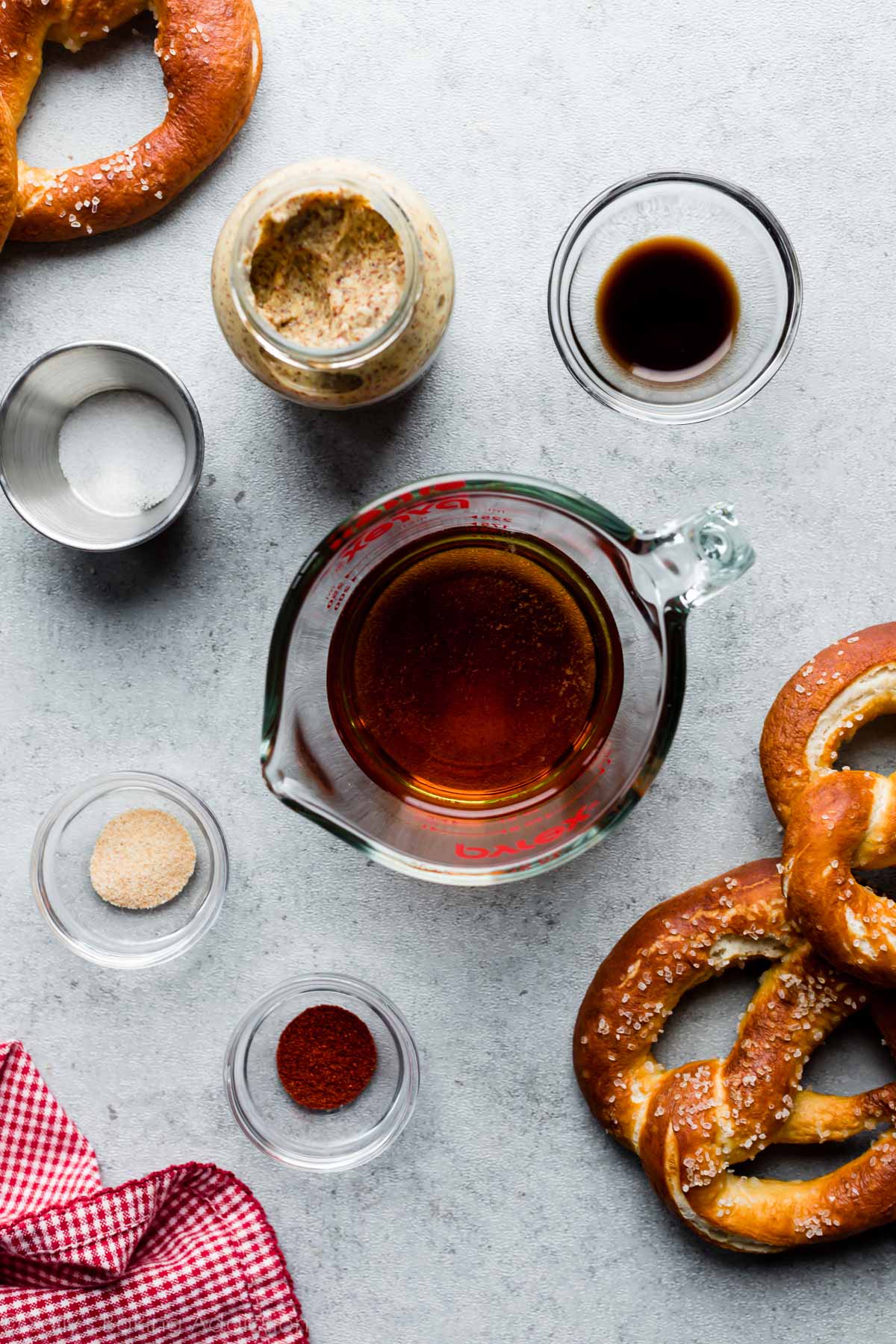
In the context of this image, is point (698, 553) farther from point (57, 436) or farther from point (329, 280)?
point (57, 436)

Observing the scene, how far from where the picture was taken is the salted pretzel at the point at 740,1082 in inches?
60.1

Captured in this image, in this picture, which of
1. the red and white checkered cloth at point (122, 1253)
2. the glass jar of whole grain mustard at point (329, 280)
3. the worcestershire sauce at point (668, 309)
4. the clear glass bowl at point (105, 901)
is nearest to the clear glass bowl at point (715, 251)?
the worcestershire sauce at point (668, 309)

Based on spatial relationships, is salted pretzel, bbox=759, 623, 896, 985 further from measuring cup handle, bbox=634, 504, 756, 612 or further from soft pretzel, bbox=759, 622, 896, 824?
measuring cup handle, bbox=634, 504, 756, 612

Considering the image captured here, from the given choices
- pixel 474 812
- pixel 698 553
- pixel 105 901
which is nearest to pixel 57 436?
pixel 105 901

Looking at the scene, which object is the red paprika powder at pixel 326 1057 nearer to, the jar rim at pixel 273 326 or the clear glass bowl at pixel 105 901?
the clear glass bowl at pixel 105 901

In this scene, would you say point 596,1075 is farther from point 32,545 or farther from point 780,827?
point 32,545

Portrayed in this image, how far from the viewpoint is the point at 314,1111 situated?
1662 millimetres

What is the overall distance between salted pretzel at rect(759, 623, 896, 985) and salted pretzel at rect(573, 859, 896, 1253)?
7 cm

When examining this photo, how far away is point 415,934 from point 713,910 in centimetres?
41

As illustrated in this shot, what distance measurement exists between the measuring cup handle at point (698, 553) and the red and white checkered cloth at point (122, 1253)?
104 cm

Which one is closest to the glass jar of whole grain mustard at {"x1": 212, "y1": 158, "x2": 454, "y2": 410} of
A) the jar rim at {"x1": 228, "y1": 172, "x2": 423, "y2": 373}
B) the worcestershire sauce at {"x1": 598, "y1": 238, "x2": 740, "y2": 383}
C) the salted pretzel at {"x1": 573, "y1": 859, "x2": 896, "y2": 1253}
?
the jar rim at {"x1": 228, "y1": 172, "x2": 423, "y2": 373}

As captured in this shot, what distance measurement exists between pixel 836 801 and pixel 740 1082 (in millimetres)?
401

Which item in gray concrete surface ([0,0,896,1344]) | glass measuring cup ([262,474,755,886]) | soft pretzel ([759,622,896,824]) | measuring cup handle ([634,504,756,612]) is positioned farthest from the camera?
gray concrete surface ([0,0,896,1344])

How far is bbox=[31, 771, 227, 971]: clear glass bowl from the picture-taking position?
1.63 metres
